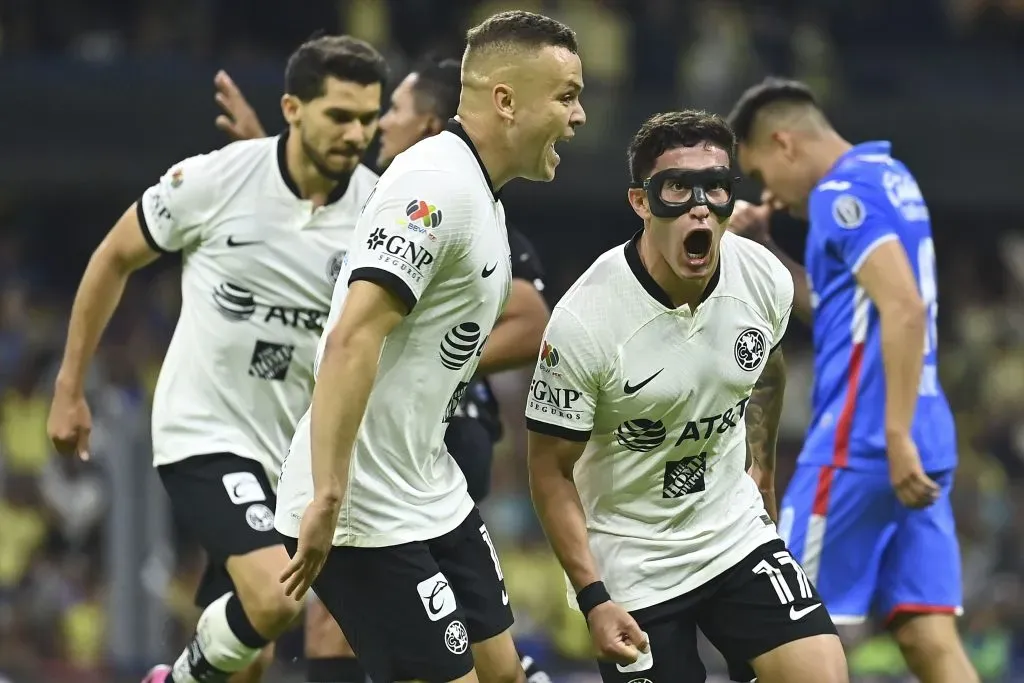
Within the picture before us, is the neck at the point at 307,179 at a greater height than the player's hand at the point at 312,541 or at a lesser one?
greater

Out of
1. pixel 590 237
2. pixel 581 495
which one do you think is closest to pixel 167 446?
pixel 581 495

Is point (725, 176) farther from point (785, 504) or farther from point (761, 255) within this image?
point (785, 504)

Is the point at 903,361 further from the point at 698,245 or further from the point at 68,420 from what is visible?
the point at 68,420

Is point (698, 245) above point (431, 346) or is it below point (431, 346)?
above

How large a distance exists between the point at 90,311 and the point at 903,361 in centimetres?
256

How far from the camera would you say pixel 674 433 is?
188 inches

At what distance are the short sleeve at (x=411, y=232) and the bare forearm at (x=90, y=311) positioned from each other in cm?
174

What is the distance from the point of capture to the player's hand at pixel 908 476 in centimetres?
541

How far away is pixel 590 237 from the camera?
14.6m

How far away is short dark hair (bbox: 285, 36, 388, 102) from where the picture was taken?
5.63 metres

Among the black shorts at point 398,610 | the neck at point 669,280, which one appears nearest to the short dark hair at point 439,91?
the neck at point 669,280

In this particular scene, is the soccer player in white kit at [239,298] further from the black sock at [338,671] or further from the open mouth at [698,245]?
the open mouth at [698,245]

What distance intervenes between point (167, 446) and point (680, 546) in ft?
5.95

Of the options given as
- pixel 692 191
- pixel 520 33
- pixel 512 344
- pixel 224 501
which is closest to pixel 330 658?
pixel 224 501
